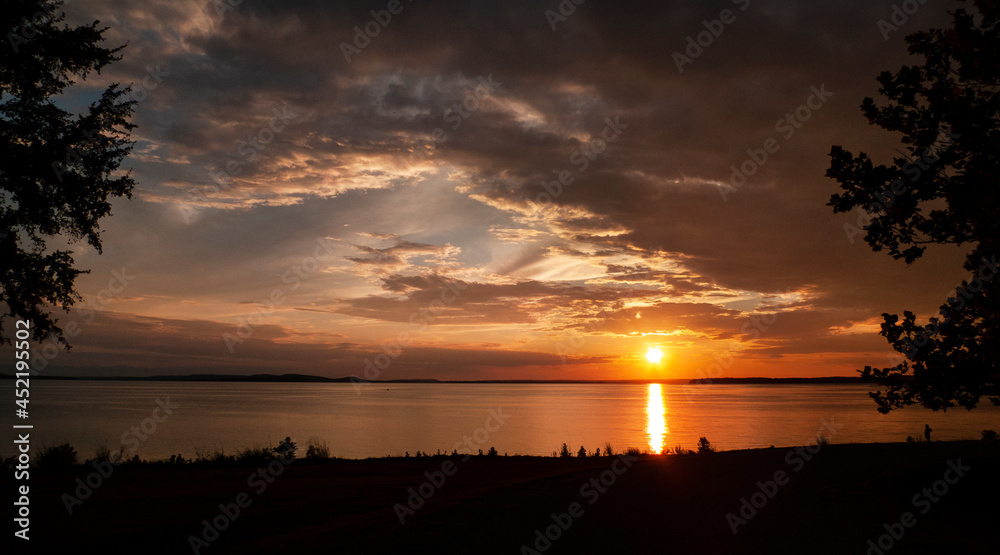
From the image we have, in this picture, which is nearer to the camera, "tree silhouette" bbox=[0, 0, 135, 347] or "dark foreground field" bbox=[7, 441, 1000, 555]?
"dark foreground field" bbox=[7, 441, 1000, 555]

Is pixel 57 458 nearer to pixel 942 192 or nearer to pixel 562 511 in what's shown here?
pixel 562 511

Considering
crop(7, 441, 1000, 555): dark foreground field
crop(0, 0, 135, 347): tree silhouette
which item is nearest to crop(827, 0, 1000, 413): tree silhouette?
crop(7, 441, 1000, 555): dark foreground field

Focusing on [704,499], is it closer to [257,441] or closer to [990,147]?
[990,147]

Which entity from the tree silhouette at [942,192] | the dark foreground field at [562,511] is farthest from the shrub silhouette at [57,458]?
the tree silhouette at [942,192]

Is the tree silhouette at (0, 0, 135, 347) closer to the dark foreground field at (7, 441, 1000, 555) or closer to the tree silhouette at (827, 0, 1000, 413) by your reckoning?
the dark foreground field at (7, 441, 1000, 555)

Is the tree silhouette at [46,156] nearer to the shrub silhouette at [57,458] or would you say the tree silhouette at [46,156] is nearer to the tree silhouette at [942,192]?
the shrub silhouette at [57,458]

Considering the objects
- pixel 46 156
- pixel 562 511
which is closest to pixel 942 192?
pixel 562 511

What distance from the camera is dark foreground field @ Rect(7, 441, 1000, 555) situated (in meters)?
7.23

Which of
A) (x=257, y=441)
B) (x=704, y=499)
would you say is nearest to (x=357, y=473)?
(x=704, y=499)

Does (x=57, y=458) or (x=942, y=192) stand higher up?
(x=942, y=192)

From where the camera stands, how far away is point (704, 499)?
1010cm

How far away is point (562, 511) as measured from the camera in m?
8.98

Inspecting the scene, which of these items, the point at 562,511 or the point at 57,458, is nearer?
the point at 562,511

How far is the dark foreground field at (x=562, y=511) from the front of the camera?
7234 millimetres
